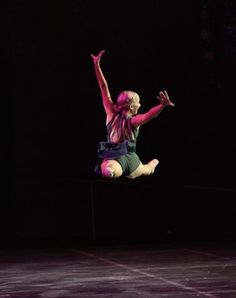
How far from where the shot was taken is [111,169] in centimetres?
595

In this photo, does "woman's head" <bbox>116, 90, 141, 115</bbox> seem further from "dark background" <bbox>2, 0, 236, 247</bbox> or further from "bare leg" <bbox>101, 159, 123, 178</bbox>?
"dark background" <bbox>2, 0, 236, 247</bbox>

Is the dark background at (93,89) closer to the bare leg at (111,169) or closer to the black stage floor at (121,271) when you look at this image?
the black stage floor at (121,271)

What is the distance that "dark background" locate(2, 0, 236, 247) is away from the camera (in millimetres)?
10883

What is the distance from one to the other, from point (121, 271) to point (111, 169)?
1.63 meters

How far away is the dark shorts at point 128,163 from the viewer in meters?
6.14

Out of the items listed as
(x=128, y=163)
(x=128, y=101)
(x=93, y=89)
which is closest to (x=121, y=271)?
(x=128, y=163)

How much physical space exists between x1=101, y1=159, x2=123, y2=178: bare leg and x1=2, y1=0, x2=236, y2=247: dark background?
492 cm

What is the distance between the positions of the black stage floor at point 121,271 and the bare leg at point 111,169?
3.25 feet

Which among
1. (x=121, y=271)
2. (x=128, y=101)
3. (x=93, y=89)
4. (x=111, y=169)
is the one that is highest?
(x=93, y=89)

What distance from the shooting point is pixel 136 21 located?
1123cm

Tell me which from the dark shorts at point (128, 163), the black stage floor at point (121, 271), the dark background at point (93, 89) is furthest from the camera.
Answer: the dark background at point (93, 89)

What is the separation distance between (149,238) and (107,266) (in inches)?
137

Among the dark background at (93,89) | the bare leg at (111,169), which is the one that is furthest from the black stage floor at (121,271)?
the dark background at (93,89)

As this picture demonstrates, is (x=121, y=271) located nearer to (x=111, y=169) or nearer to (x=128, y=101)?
(x=111, y=169)
